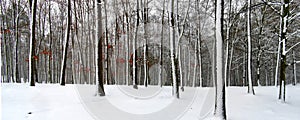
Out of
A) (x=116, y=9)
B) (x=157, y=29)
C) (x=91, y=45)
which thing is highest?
(x=116, y=9)

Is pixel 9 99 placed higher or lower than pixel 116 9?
lower

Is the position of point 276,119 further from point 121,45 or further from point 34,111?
point 121,45

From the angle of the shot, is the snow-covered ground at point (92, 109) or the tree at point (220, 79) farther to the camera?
the tree at point (220, 79)

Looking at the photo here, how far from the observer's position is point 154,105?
8.41 metres

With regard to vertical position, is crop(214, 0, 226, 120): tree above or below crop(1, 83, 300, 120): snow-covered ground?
above

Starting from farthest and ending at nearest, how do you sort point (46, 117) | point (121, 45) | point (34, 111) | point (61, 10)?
point (121, 45) → point (61, 10) → point (34, 111) → point (46, 117)

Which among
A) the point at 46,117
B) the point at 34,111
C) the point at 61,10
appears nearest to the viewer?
the point at 46,117

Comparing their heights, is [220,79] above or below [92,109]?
above

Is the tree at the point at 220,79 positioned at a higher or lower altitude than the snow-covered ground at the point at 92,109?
higher

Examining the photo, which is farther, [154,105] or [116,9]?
[116,9]

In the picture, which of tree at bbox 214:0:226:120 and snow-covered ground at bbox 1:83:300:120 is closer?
snow-covered ground at bbox 1:83:300:120

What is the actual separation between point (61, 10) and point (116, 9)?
6.00 metres

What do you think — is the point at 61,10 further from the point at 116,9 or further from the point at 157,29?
the point at 157,29

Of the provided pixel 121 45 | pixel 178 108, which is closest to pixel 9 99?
pixel 178 108
